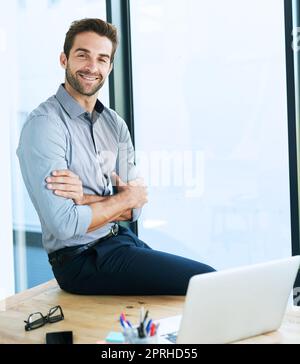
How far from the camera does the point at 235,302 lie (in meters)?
1.29

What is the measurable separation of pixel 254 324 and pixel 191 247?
167 centimetres

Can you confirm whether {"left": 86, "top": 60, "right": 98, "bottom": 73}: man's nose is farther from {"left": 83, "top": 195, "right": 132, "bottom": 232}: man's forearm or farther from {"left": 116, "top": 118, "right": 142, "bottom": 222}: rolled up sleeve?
{"left": 83, "top": 195, "right": 132, "bottom": 232}: man's forearm

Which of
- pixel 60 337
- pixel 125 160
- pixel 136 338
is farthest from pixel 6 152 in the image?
pixel 136 338

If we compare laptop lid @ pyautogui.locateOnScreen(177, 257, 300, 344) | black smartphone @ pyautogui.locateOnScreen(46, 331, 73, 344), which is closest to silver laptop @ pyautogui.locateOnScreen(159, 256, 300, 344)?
laptop lid @ pyautogui.locateOnScreen(177, 257, 300, 344)

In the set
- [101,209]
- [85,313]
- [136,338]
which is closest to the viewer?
[136,338]

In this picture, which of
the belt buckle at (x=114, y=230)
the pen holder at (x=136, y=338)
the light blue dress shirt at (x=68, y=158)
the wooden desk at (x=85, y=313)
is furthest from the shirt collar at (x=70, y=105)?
the pen holder at (x=136, y=338)

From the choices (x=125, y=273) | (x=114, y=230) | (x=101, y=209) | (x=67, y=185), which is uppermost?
(x=67, y=185)

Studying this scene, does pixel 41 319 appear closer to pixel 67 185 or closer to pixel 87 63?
pixel 67 185

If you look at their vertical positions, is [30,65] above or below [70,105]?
above

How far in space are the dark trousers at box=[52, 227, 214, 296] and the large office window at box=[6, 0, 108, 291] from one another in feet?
3.09

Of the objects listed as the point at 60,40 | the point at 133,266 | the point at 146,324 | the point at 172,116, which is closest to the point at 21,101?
the point at 60,40

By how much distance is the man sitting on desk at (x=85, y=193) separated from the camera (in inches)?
84.2

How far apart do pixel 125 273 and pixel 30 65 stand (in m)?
1.55

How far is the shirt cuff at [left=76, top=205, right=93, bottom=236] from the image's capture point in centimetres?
212
